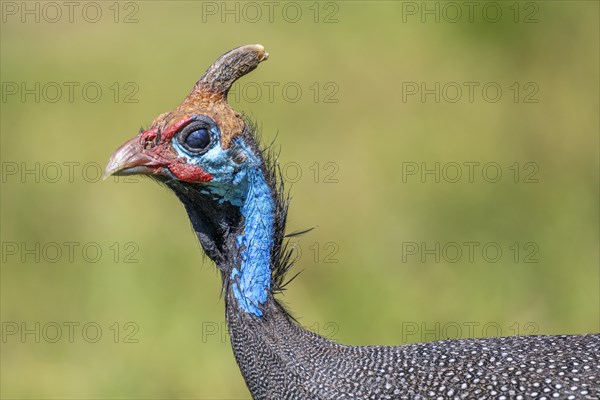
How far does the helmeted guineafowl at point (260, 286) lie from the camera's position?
13.5 ft

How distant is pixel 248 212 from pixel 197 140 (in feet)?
1.19

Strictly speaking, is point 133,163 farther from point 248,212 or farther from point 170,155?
point 248,212

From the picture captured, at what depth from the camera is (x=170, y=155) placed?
416 cm

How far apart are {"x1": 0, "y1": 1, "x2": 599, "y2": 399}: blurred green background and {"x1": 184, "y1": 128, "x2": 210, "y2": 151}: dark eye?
298cm

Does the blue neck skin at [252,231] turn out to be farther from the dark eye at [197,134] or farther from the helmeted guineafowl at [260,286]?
the dark eye at [197,134]

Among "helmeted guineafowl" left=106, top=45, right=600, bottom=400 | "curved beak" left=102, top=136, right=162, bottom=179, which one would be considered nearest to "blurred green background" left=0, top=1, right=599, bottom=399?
"helmeted guineafowl" left=106, top=45, right=600, bottom=400

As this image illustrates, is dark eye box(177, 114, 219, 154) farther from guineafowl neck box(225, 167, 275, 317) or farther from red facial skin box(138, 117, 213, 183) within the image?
guineafowl neck box(225, 167, 275, 317)

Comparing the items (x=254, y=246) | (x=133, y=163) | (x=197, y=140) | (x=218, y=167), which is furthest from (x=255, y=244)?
(x=133, y=163)

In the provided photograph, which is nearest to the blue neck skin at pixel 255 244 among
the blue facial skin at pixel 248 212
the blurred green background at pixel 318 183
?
the blue facial skin at pixel 248 212

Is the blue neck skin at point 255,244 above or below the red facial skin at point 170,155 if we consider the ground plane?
below

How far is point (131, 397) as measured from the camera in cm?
673

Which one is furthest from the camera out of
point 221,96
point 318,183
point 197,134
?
point 318,183

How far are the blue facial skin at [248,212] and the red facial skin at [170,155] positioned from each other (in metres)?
A: 0.07

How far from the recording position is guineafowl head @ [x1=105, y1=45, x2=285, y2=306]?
164 inches
